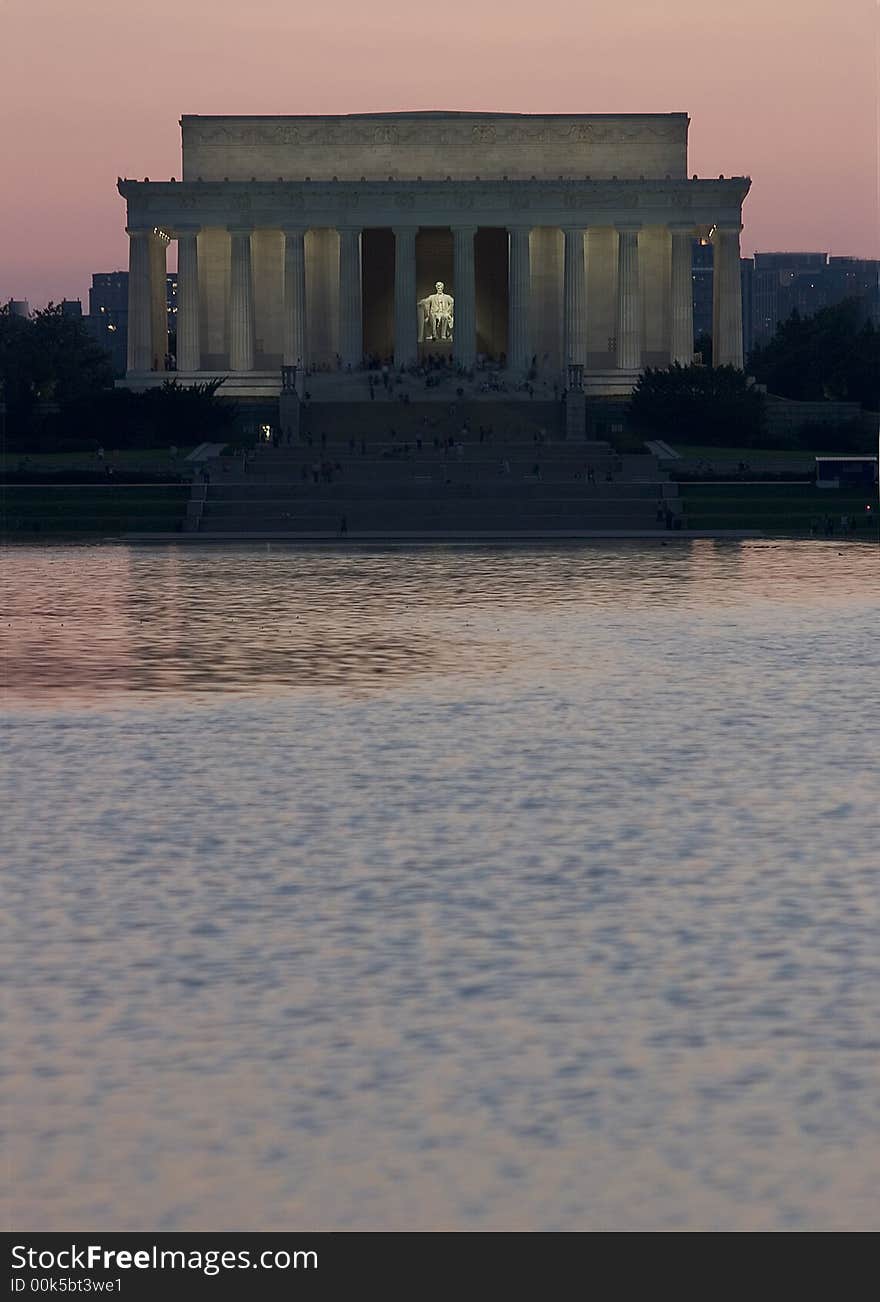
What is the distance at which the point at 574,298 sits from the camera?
109m

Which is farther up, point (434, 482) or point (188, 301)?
point (188, 301)

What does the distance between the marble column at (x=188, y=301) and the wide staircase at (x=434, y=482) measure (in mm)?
21445

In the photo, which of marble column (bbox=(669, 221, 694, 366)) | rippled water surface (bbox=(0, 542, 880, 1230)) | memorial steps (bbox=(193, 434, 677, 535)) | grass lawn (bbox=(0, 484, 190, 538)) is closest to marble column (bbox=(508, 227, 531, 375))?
marble column (bbox=(669, 221, 694, 366))

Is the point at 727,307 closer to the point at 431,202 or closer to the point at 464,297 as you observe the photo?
the point at 464,297

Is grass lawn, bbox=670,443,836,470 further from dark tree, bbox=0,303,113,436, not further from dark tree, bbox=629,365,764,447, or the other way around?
dark tree, bbox=0,303,113,436

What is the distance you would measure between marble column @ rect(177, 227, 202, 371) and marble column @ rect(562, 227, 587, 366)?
1924 cm

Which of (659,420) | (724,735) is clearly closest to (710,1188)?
(724,735)

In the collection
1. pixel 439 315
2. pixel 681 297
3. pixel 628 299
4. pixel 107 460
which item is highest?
pixel 681 297

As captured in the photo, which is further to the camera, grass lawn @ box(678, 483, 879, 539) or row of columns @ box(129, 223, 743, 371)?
row of columns @ box(129, 223, 743, 371)

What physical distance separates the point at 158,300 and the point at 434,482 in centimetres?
4525

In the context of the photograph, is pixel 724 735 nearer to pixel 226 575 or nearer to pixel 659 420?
pixel 226 575

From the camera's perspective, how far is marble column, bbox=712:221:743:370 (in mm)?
111625

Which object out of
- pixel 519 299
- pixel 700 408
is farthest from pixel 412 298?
pixel 700 408
